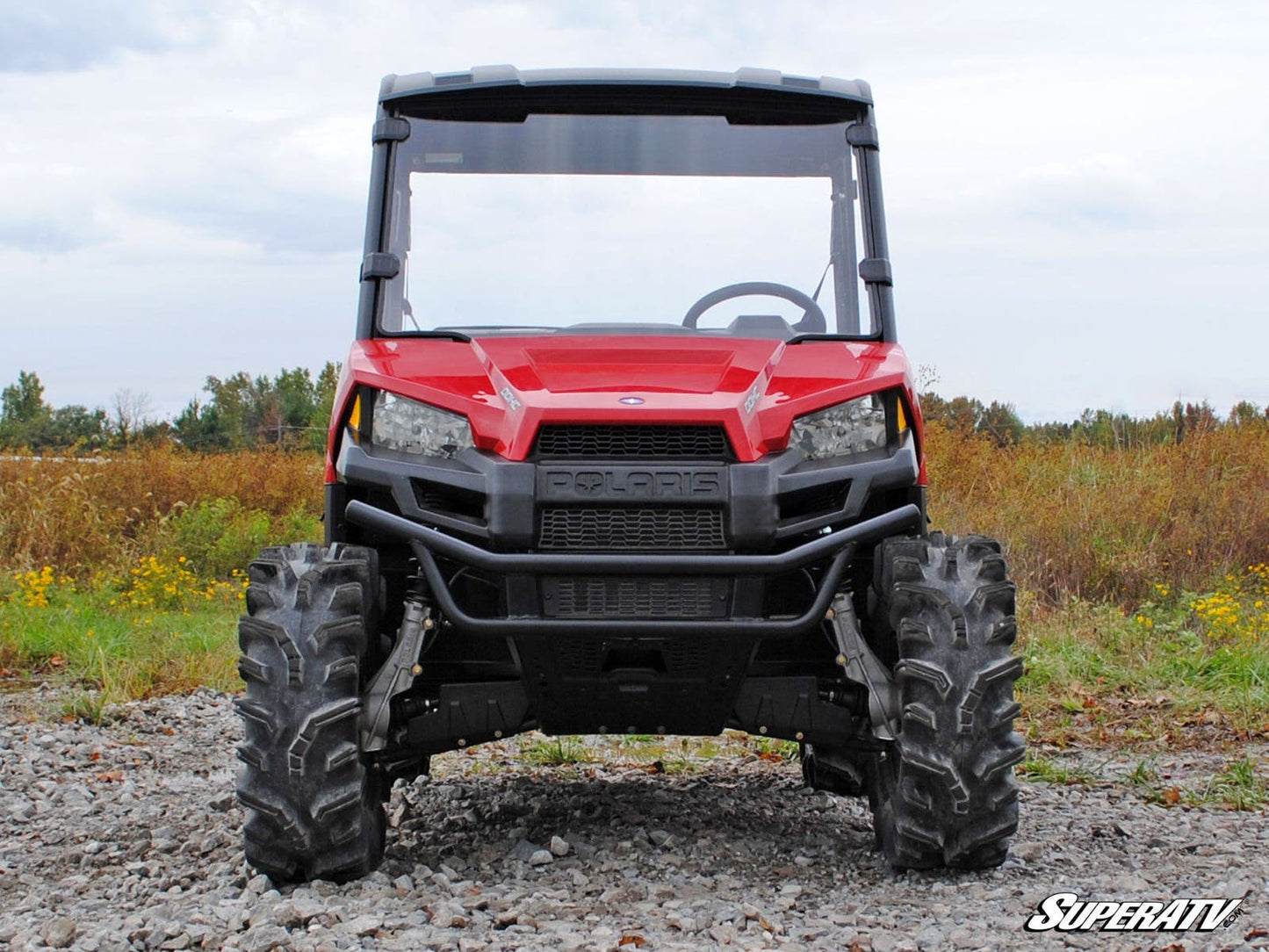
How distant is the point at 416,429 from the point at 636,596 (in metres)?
0.80

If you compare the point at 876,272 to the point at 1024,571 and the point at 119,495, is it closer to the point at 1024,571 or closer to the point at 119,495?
the point at 1024,571

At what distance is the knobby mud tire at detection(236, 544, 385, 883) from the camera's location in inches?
155

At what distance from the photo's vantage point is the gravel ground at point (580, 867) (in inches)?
143

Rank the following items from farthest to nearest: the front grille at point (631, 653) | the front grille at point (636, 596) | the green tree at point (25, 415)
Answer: the green tree at point (25, 415) → the front grille at point (631, 653) → the front grille at point (636, 596)

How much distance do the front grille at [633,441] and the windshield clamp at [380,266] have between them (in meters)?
1.18

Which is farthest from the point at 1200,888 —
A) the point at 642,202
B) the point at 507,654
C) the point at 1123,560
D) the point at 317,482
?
the point at 317,482

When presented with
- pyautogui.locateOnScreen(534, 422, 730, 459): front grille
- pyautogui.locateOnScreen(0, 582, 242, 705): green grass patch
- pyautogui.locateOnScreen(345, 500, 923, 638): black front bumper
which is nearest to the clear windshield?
Answer: pyautogui.locateOnScreen(534, 422, 730, 459): front grille

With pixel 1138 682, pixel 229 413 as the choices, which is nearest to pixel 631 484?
pixel 1138 682

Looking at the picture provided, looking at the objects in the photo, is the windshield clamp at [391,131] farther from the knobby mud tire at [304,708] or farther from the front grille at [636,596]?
the front grille at [636,596]

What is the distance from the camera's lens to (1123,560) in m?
10.8

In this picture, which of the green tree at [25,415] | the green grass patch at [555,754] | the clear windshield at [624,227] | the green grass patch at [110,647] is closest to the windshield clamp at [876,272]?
the clear windshield at [624,227]

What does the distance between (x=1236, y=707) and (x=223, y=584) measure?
8188 millimetres

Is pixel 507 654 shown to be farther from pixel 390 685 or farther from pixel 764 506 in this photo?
pixel 764 506

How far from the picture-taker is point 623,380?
13.3ft
